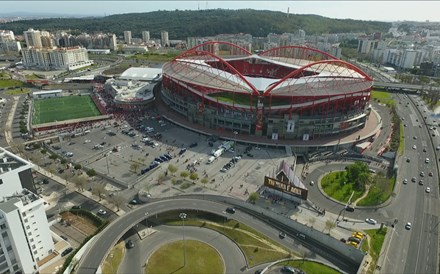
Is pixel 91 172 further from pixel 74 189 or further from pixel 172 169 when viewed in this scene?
pixel 172 169

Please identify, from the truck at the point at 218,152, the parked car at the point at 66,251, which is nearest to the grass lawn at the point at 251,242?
the parked car at the point at 66,251

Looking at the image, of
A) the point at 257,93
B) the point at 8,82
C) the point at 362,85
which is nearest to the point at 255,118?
the point at 257,93

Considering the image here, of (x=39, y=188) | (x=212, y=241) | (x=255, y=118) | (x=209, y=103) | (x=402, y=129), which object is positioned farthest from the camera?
(x=402, y=129)

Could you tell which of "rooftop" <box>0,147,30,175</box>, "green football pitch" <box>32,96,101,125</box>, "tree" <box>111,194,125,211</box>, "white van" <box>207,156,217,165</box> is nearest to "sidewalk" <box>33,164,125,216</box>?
"tree" <box>111,194,125,211</box>

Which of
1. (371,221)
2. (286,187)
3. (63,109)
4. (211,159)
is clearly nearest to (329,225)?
(371,221)

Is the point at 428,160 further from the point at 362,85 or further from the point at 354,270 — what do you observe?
the point at 354,270

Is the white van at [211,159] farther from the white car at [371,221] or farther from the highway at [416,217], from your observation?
the highway at [416,217]
